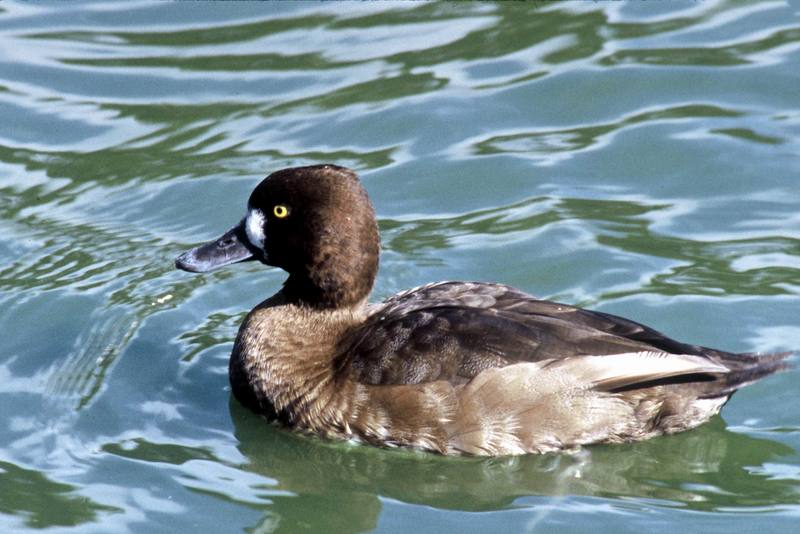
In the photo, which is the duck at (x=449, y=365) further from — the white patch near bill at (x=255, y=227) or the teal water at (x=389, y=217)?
the teal water at (x=389, y=217)

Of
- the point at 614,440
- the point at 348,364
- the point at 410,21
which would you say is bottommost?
the point at 614,440

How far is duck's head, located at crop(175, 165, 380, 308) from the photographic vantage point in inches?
285

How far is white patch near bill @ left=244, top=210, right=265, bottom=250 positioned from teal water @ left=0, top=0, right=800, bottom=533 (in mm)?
856

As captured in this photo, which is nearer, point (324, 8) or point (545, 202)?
point (545, 202)

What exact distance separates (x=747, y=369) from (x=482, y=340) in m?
1.27

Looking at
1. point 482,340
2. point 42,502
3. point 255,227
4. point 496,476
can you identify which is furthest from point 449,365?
point 42,502

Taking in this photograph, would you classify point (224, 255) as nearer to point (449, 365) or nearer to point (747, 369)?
point (449, 365)

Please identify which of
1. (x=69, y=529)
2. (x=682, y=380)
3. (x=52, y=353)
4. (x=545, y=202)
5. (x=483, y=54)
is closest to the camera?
(x=69, y=529)

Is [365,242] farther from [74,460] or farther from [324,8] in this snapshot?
[324,8]

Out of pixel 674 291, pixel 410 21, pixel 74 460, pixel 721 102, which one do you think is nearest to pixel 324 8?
pixel 410 21

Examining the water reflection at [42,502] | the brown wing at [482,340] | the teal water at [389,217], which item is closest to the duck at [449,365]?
the brown wing at [482,340]

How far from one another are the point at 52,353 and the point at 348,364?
1926 millimetres

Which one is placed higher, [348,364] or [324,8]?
[324,8]

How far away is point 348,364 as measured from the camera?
23.2 ft
